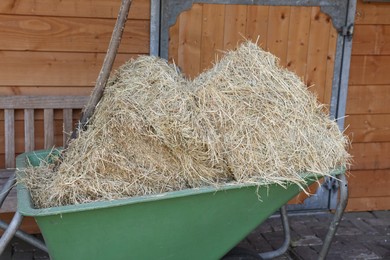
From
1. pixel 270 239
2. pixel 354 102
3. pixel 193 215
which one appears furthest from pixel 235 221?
pixel 354 102

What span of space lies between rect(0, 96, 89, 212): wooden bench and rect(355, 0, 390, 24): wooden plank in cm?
200

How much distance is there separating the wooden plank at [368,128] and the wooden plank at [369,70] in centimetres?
26

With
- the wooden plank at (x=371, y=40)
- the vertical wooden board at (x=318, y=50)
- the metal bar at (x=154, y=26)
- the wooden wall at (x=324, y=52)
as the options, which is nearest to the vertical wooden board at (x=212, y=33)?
the wooden wall at (x=324, y=52)

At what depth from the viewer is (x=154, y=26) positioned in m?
3.33

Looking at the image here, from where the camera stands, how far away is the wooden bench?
3170 mm

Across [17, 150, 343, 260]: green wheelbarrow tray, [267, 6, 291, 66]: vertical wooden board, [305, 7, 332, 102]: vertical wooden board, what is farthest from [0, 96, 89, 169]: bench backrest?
[305, 7, 332, 102]: vertical wooden board

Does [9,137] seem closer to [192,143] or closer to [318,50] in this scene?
[192,143]

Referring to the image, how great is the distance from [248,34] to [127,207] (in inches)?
75.6

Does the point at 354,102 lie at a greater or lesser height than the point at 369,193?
greater

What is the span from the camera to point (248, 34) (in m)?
3.51

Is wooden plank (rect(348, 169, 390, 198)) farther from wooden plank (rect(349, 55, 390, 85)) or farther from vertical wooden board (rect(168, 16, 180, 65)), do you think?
vertical wooden board (rect(168, 16, 180, 65))

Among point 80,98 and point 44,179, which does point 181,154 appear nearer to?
point 44,179

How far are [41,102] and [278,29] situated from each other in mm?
1643

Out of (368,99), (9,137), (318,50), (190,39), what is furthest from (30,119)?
(368,99)
